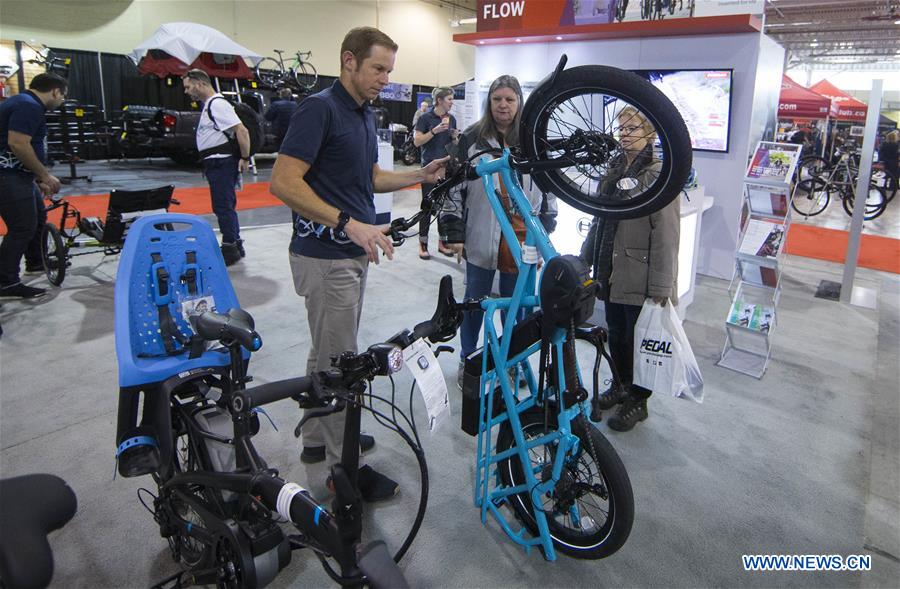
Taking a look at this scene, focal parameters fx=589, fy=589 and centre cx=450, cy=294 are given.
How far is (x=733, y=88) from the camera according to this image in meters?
5.67

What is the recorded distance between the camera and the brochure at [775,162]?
3.80 meters

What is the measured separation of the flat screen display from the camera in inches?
225

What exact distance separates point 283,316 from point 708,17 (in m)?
4.62

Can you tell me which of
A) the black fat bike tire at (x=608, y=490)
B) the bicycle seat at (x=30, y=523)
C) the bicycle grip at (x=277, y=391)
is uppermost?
the bicycle grip at (x=277, y=391)

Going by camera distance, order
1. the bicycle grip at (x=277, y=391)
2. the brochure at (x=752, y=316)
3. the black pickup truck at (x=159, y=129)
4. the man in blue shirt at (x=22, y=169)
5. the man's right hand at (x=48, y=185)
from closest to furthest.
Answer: the bicycle grip at (x=277, y=391), the brochure at (x=752, y=316), the man in blue shirt at (x=22, y=169), the man's right hand at (x=48, y=185), the black pickup truck at (x=159, y=129)

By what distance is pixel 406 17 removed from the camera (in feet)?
59.9

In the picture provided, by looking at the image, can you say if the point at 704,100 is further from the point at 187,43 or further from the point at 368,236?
the point at 187,43

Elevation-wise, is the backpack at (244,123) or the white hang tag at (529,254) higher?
the backpack at (244,123)

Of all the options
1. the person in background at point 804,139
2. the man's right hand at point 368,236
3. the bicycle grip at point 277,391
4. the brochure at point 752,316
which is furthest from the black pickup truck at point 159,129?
the person in background at point 804,139

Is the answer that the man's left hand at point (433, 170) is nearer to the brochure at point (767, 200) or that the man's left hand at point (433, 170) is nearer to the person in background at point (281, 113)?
the brochure at point (767, 200)

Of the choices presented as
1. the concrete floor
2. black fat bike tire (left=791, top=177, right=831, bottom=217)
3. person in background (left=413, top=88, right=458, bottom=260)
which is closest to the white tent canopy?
person in background (left=413, top=88, right=458, bottom=260)

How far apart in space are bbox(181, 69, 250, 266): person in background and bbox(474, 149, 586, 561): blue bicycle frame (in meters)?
3.91

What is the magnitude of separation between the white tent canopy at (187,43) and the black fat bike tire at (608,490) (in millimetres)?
11615

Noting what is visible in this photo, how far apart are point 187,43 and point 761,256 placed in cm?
1128
